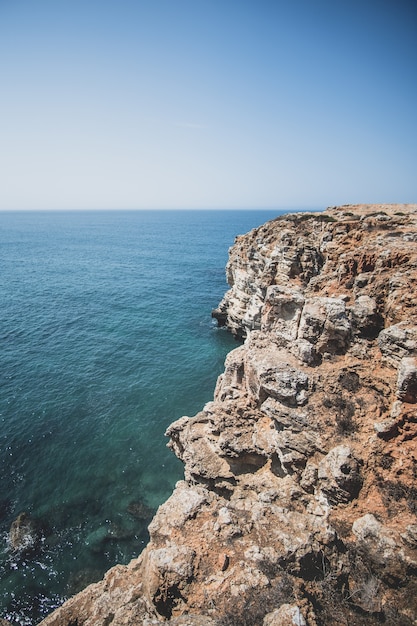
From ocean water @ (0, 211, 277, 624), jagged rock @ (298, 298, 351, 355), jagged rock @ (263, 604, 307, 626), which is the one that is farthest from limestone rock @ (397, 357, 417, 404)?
ocean water @ (0, 211, 277, 624)

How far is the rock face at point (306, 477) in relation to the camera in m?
11.4

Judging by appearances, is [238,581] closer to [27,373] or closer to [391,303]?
[391,303]

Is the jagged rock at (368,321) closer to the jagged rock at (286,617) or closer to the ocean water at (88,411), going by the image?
the jagged rock at (286,617)

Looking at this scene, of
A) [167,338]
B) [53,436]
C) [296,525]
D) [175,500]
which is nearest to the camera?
[296,525]

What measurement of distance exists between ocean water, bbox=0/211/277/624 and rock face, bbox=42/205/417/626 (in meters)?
7.79

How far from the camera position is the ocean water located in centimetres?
2152

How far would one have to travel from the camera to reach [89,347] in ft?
151

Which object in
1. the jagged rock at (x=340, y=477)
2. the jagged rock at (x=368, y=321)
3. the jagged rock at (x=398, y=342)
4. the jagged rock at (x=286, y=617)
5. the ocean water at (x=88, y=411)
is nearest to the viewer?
the jagged rock at (x=286, y=617)

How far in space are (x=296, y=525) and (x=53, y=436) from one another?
85.3 ft

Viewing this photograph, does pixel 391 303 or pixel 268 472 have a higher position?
pixel 391 303

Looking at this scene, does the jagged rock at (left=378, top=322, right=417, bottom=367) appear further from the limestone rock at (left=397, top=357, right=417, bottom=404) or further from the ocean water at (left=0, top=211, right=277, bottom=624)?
the ocean water at (left=0, top=211, right=277, bottom=624)

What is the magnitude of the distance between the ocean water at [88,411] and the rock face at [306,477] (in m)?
7.79

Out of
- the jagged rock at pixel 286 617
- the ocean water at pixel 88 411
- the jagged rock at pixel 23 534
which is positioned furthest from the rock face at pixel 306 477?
the jagged rock at pixel 23 534

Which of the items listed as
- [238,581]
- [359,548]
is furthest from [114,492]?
[359,548]
